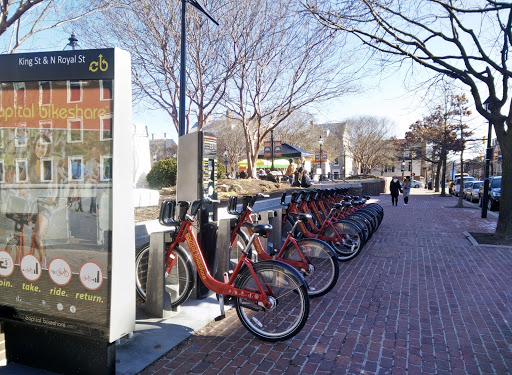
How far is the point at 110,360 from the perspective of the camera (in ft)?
8.82

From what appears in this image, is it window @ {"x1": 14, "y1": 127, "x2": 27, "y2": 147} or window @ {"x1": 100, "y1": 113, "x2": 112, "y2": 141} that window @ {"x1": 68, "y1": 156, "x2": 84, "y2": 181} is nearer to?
window @ {"x1": 100, "y1": 113, "x2": 112, "y2": 141}

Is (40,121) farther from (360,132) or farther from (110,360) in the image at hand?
(360,132)

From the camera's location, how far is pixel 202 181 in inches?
191

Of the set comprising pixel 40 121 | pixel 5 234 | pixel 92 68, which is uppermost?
pixel 92 68

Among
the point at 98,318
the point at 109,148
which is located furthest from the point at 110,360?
the point at 109,148

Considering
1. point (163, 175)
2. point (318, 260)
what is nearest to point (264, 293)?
point (318, 260)

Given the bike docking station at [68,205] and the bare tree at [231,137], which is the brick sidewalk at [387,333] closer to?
the bike docking station at [68,205]

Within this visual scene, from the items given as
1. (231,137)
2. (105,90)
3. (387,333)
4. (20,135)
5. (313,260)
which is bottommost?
(387,333)

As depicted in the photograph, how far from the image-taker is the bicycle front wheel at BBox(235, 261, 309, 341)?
344 centimetres

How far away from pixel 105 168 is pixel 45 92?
728 millimetres

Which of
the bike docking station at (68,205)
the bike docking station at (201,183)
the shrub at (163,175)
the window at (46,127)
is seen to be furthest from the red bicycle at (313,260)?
the shrub at (163,175)

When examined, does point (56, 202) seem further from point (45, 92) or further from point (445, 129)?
point (445, 129)

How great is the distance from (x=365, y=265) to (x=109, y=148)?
5.37 meters

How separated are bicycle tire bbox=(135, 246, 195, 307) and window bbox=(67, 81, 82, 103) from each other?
2.05 meters
